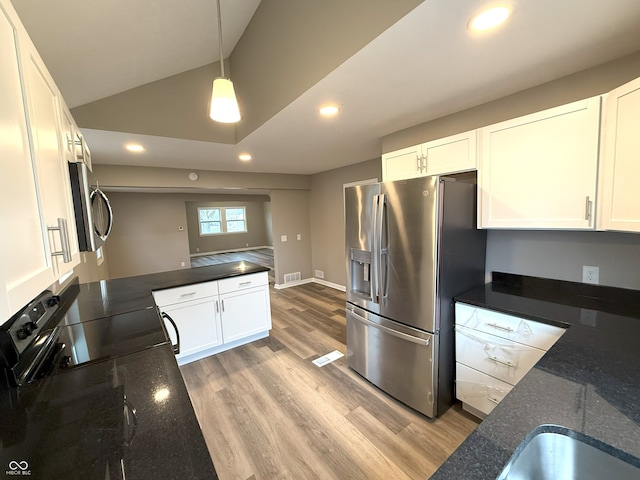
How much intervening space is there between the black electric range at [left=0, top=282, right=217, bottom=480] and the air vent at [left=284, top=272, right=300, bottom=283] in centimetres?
418

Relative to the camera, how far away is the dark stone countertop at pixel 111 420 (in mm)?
651

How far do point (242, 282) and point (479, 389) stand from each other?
2.44m

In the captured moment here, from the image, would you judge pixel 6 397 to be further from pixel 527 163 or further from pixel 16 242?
pixel 527 163

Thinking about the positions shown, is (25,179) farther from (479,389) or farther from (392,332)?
(479,389)

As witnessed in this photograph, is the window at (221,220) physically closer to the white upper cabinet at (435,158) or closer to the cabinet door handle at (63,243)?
the white upper cabinet at (435,158)

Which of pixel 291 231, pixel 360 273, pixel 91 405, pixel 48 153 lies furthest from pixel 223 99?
pixel 291 231

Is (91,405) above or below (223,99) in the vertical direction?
below

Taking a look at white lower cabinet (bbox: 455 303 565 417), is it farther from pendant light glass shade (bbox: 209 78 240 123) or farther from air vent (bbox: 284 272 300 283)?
air vent (bbox: 284 272 300 283)

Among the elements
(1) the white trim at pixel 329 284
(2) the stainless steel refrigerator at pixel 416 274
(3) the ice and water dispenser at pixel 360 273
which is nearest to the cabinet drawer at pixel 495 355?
(2) the stainless steel refrigerator at pixel 416 274

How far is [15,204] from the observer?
2.20 ft

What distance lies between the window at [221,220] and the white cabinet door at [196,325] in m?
8.00

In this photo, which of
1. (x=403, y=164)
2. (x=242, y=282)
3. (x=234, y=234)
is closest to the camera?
(x=403, y=164)

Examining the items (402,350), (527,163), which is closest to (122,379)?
(402,350)

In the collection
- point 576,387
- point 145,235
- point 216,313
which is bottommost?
point 216,313
